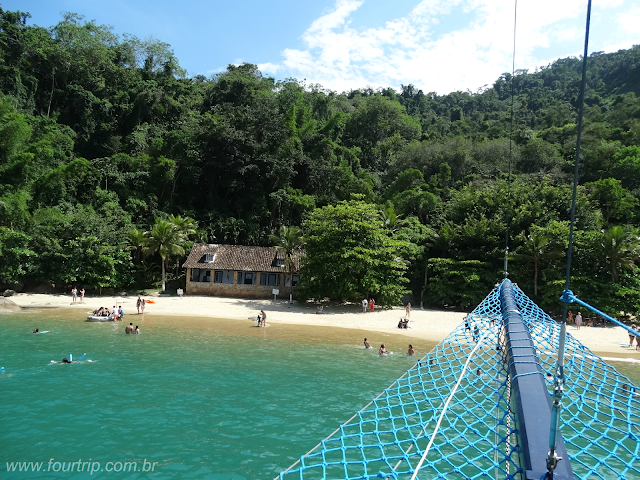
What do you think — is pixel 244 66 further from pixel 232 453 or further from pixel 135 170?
pixel 232 453

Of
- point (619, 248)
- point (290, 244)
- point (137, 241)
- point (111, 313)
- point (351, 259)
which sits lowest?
point (111, 313)

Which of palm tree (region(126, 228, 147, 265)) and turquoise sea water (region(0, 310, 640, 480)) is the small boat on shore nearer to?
turquoise sea water (region(0, 310, 640, 480))

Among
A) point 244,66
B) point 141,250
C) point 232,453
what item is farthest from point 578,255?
point 244,66

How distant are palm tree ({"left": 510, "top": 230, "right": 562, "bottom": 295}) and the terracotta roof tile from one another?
1527cm

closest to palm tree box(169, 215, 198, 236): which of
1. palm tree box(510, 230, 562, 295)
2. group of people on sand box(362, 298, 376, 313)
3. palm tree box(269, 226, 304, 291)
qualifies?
palm tree box(269, 226, 304, 291)

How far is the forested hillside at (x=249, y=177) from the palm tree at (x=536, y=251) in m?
0.09

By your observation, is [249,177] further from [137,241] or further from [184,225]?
[137,241]

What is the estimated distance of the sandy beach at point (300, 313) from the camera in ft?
74.5

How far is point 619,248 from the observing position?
2359 cm

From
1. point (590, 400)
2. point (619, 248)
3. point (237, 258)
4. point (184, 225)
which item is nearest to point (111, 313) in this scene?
point (237, 258)

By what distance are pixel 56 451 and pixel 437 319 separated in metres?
21.2

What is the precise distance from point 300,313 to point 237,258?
787cm

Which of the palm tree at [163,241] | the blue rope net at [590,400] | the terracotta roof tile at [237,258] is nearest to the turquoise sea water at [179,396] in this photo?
the blue rope net at [590,400]

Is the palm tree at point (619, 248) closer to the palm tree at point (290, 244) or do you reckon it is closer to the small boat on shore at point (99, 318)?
the palm tree at point (290, 244)
